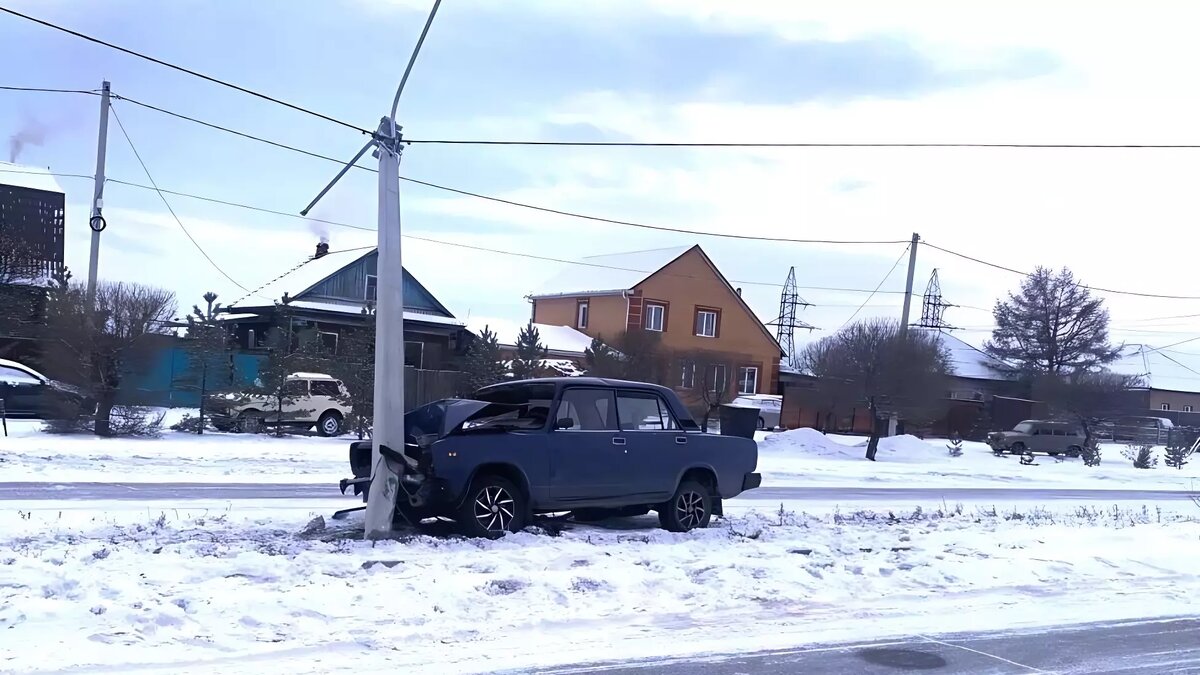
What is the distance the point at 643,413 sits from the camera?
471 inches

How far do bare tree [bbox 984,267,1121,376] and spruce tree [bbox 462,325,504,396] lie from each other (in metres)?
42.8

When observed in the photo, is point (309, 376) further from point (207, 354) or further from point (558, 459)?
point (558, 459)

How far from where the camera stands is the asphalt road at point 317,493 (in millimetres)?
13954

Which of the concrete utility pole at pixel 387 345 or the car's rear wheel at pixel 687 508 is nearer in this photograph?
the concrete utility pole at pixel 387 345

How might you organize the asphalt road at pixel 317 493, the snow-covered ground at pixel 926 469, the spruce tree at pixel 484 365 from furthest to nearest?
the spruce tree at pixel 484 365
the snow-covered ground at pixel 926 469
the asphalt road at pixel 317 493

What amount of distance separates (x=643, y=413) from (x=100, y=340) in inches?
582

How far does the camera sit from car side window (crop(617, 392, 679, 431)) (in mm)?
11758

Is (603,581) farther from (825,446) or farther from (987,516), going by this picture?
(825,446)

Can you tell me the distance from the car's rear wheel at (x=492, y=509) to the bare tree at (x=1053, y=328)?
2238 inches

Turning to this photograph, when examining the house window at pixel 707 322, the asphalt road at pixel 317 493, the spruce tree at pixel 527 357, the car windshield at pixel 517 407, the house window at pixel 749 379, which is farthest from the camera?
the house window at pixel 749 379

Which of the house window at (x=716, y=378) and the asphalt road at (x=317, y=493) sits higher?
the house window at (x=716, y=378)

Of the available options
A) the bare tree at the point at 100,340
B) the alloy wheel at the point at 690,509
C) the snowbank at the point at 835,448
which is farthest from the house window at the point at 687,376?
the alloy wheel at the point at 690,509

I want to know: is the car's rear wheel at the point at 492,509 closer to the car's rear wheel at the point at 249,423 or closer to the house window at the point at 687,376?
the car's rear wheel at the point at 249,423

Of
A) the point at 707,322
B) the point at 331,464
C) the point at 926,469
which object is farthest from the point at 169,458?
the point at 707,322
